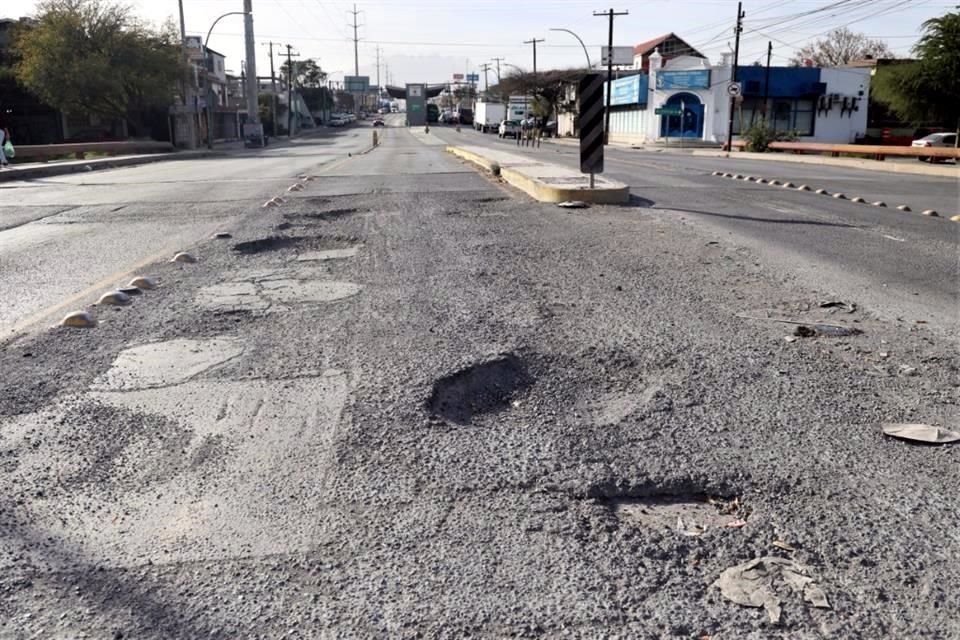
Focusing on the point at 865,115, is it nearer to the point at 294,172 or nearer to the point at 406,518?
the point at 294,172

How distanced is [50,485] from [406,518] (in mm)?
1538

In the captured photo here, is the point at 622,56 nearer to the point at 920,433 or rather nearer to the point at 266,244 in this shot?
the point at 266,244

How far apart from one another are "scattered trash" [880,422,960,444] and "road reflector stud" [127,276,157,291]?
6007 mm

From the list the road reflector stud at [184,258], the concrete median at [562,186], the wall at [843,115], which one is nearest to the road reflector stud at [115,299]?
the road reflector stud at [184,258]

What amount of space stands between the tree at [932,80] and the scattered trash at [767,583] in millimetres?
42420


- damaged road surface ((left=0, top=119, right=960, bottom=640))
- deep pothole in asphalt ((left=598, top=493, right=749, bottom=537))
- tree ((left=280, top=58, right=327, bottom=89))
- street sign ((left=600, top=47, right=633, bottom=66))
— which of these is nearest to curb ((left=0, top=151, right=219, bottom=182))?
damaged road surface ((left=0, top=119, right=960, bottom=640))

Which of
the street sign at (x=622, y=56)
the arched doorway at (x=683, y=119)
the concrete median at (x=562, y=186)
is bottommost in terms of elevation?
the concrete median at (x=562, y=186)

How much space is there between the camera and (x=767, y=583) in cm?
284

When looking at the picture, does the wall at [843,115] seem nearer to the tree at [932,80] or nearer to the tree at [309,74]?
the tree at [932,80]

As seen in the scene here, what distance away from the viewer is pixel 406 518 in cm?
329

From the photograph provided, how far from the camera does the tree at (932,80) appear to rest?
1527 inches

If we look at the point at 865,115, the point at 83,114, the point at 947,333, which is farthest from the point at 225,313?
the point at 865,115

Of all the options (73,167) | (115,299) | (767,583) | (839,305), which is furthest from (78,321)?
(73,167)

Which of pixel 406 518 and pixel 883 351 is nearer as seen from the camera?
pixel 406 518
